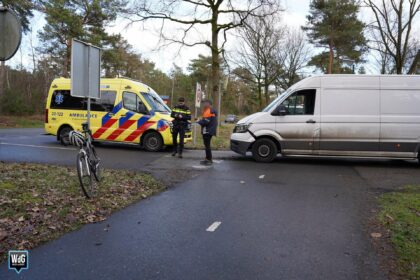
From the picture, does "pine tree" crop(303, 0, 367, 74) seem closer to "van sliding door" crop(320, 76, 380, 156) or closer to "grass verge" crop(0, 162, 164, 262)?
"van sliding door" crop(320, 76, 380, 156)

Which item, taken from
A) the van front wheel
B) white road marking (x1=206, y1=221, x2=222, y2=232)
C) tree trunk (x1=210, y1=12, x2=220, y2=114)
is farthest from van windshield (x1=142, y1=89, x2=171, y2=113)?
white road marking (x1=206, y1=221, x2=222, y2=232)

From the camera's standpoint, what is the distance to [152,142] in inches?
537

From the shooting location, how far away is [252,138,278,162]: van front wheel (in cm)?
1148

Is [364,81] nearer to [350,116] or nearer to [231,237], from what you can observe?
[350,116]

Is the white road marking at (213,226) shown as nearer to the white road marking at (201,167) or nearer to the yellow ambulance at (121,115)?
the white road marking at (201,167)

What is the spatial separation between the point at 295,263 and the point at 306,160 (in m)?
8.80

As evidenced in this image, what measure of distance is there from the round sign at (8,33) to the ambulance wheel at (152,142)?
28.2ft

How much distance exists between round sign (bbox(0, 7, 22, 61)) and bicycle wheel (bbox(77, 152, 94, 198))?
1.85 m

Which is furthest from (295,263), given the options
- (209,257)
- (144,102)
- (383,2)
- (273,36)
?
(273,36)

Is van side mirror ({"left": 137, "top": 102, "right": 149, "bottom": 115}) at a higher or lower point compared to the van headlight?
higher

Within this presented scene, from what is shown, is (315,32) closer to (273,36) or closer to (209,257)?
(273,36)

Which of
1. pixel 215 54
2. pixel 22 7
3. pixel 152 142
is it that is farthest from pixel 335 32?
pixel 152 142

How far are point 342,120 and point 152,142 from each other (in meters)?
6.37

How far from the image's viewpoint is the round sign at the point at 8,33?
197 inches
